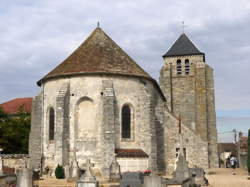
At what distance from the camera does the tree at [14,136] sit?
33062 mm

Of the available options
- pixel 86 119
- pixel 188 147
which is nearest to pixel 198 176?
pixel 86 119

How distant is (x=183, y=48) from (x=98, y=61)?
722 inches

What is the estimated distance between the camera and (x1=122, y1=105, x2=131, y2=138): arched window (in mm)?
24094

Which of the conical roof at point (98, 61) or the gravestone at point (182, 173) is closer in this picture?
the gravestone at point (182, 173)

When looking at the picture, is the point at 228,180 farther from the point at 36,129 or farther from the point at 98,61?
the point at 36,129

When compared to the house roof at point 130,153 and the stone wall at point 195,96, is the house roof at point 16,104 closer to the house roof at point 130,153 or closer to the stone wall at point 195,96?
the stone wall at point 195,96

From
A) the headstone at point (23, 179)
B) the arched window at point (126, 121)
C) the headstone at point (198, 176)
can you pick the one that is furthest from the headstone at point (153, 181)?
the arched window at point (126, 121)

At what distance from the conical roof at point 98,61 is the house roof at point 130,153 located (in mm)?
4810

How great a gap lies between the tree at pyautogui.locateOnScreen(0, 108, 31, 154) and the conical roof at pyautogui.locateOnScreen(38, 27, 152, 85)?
8918mm

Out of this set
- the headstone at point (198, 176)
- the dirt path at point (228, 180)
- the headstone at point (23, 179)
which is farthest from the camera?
the dirt path at point (228, 180)

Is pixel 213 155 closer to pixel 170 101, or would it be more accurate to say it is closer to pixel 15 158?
pixel 170 101

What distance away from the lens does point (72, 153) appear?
920 inches

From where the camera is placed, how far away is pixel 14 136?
3362cm

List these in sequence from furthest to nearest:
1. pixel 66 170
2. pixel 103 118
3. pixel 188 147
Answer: pixel 188 147 → pixel 103 118 → pixel 66 170
